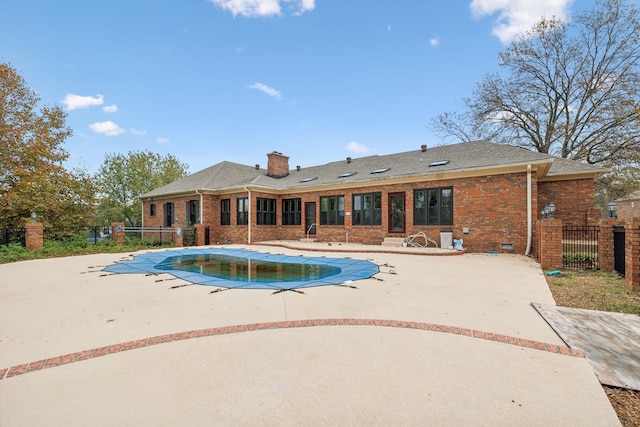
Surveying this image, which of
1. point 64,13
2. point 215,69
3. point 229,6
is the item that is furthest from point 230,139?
point 64,13

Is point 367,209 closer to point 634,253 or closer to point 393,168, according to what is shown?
point 393,168

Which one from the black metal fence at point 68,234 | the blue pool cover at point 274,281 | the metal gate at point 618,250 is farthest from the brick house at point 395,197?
the blue pool cover at point 274,281

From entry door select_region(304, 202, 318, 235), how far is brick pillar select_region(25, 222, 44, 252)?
1188cm

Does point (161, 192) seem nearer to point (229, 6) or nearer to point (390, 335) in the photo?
point (229, 6)

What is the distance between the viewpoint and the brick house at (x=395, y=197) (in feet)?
35.5

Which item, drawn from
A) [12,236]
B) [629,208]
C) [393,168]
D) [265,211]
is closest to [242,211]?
[265,211]

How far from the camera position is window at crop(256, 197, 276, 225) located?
16562 millimetres

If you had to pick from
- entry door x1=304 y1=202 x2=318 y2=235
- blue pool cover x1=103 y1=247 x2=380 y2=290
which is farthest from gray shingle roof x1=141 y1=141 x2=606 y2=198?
blue pool cover x1=103 y1=247 x2=380 y2=290

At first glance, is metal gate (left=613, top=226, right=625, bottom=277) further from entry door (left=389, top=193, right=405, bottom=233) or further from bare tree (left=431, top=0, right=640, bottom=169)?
bare tree (left=431, top=0, right=640, bottom=169)

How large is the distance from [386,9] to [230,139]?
12528mm

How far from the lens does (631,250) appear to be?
5.25 m

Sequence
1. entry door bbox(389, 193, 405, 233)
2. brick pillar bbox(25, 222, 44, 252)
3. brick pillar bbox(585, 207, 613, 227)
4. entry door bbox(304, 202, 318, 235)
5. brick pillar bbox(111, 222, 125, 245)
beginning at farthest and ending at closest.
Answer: entry door bbox(304, 202, 318, 235) < brick pillar bbox(111, 222, 125, 245) < entry door bbox(389, 193, 405, 233) < brick pillar bbox(585, 207, 613, 227) < brick pillar bbox(25, 222, 44, 252)

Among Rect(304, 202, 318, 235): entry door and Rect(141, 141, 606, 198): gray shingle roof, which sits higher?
Rect(141, 141, 606, 198): gray shingle roof

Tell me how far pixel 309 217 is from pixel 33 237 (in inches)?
484
